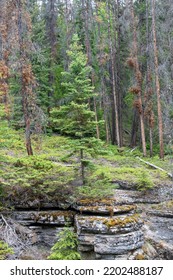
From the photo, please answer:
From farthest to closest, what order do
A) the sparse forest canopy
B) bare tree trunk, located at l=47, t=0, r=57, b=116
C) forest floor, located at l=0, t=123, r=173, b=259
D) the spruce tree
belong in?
bare tree trunk, located at l=47, t=0, r=57, b=116, the sparse forest canopy, the spruce tree, forest floor, located at l=0, t=123, r=173, b=259

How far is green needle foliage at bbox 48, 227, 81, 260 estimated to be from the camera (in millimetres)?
8023

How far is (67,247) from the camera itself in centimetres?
851

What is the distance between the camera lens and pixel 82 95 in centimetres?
1023

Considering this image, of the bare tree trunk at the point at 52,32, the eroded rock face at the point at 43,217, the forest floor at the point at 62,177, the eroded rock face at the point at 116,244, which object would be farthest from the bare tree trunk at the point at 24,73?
the bare tree trunk at the point at 52,32

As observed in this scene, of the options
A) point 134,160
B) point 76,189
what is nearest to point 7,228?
point 76,189

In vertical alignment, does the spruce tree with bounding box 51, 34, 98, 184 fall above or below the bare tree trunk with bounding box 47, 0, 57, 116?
below

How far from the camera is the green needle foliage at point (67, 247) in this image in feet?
26.3

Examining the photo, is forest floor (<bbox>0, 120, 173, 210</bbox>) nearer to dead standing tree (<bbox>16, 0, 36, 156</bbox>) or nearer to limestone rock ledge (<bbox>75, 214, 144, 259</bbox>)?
limestone rock ledge (<bbox>75, 214, 144, 259</bbox>)

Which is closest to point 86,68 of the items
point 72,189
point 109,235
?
point 72,189

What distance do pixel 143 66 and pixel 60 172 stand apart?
50.1ft

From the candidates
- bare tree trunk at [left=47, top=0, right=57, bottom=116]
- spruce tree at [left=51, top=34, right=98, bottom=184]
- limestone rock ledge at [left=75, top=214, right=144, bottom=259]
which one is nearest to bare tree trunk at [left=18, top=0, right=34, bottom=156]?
spruce tree at [left=51, top=34, right=98, bottom=184]

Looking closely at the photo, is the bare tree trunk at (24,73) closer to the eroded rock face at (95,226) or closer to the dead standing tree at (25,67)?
the dead standing tree at (25,67)
